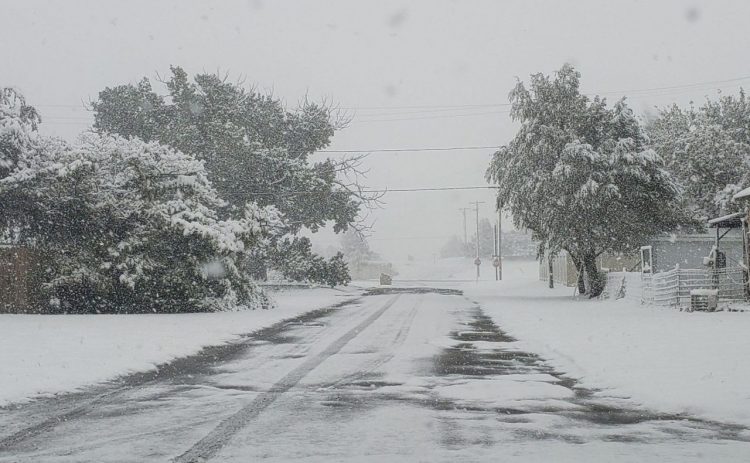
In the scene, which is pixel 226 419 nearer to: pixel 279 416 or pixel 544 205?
pixel 279 416

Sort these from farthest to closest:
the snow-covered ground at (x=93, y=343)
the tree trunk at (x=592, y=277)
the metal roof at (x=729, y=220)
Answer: the tree trunk at (x=592, y=277)
the metal roof at (x=729, y=220)
the snow-covered ground at (x=93, y=343)

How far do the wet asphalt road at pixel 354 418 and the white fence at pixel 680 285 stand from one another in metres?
12.9

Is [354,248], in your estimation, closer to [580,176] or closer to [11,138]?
[580,176]

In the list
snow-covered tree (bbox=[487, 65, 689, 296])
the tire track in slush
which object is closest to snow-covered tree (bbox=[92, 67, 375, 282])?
snow-covered tree (bbox=[487, 65, 689, 296])

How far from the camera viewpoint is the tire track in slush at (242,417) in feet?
16.9

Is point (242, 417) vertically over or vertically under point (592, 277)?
under

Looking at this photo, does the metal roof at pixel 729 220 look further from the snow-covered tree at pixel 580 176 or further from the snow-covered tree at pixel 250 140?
the snow-covered tree at pixel 250 140

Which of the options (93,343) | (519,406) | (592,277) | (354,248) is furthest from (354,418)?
(354,248)

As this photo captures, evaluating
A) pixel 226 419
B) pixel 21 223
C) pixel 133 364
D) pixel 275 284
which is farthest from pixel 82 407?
pixel 275 284

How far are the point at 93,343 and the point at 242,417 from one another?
6.86 metres

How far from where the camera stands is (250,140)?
121 feet

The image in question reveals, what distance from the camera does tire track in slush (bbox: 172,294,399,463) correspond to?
5141mm

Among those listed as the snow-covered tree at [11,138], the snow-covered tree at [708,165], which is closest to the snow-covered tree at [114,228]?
the snow-covered tree at [11,138]

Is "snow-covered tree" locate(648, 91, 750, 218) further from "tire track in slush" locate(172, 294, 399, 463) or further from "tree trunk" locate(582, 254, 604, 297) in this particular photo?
"tire track in slush" locate(172, 294, 399, 463)
